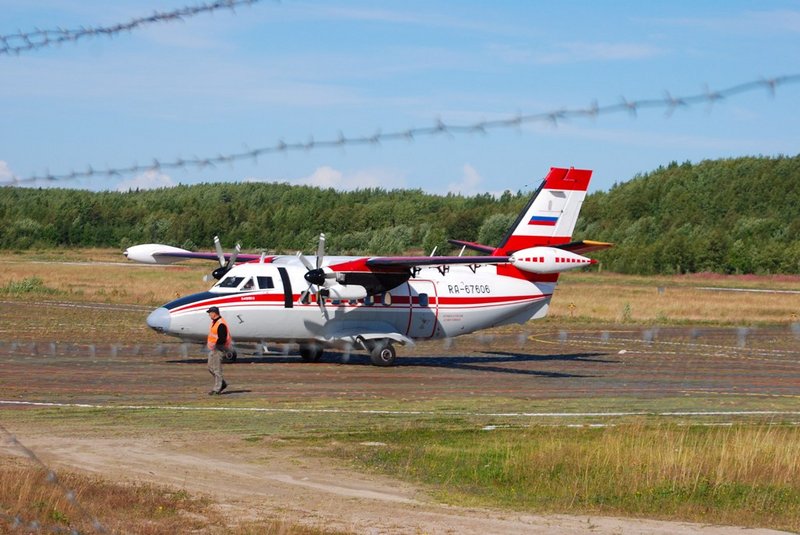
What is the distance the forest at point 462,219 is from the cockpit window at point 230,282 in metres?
44.4

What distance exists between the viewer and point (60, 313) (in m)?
52.4

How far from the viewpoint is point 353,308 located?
112 ft

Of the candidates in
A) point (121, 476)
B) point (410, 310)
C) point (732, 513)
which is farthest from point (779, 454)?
point (410, 310)

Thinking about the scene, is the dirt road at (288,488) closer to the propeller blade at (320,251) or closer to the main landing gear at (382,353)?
the propeller blade at (320,251)

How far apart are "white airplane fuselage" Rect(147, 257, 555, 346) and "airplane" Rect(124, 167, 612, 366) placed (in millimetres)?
30

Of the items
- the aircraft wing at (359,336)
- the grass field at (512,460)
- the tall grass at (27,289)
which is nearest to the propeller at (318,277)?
the aircraft wing at (359,336)

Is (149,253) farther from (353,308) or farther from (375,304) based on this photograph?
(375,304)

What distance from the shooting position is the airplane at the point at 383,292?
31.8 meters

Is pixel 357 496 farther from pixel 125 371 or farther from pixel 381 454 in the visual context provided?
pixel 125 371

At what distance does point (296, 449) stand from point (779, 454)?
784cm

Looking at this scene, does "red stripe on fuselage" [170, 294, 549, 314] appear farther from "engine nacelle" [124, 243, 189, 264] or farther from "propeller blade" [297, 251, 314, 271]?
"engine nacelle" [124, 243, 189, 264]

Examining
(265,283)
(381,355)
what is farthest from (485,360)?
(265,283)

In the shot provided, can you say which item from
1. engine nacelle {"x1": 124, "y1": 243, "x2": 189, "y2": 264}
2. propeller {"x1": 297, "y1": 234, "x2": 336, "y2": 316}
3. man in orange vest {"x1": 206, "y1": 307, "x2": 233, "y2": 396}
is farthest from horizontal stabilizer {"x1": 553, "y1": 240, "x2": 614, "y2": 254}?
engine nacelle {"x1": 124, "y1": 243, "x2": 189, "y2": 264}

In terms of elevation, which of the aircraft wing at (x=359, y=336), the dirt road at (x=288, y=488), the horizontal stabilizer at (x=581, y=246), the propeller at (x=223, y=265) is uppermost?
the horizontal stabilizer at (x=581, y=246)
